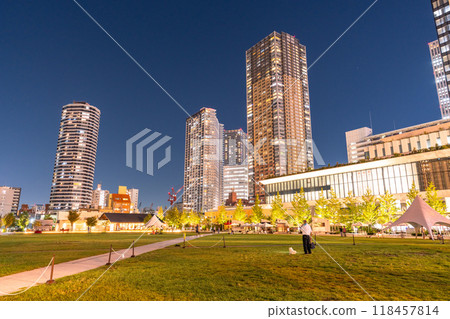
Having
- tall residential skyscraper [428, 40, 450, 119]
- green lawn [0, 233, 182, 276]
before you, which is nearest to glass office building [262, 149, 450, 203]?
green lawn [0, 233, 182, 276]

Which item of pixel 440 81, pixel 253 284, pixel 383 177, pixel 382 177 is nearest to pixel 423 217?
pixel 253 284

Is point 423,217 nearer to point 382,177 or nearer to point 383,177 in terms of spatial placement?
point 383,177

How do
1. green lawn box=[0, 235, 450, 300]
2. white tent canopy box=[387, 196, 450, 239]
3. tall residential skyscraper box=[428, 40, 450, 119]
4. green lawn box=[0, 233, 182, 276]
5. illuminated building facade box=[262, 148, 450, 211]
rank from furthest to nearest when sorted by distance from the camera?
1. tall residential skyscraper box=[428, 40, 450, 119]
2. illuminated building facade box=[262, 148, 450, 211]
3. white tent canopy box=[387, 196, 450, 239]
4. green lawn box=[0, 233, 182, 276]
5. green lawn box=[0, 235, 450, 300]

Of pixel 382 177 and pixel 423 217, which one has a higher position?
pixel 382 177

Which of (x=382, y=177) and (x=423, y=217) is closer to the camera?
(x=423, y=217)

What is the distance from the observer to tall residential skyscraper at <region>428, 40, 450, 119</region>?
179750 millimetres

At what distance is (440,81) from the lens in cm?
18975

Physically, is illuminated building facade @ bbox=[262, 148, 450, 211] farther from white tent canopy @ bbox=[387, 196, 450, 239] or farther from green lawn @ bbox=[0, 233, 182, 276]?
green lawn @ bbox=[0, 233, 182, 276]

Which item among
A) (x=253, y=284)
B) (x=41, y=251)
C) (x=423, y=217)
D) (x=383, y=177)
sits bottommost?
(x=41, y=251)

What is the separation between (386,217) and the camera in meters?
49.2

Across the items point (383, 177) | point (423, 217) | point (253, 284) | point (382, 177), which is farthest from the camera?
point (382, 177)

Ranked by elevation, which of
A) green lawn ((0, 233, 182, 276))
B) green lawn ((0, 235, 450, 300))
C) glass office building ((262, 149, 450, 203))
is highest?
glass office building ((262, 149, 450, 203))

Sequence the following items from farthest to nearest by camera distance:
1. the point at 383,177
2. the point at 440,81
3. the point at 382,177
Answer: the point at 440,81, the point at 382,177, the point at 383,177
